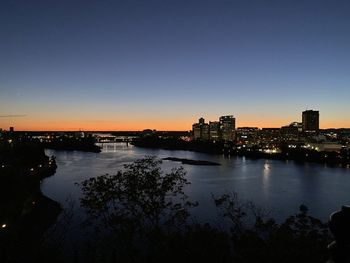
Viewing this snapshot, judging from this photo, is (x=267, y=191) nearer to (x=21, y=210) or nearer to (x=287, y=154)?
(x=21, y=210)

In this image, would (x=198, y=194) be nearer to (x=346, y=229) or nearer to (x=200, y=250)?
(x=200, y=250)

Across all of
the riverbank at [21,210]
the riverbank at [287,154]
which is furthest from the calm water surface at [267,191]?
the riverbank at [287,154]

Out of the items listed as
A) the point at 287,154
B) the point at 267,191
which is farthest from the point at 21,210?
the point at 287,154

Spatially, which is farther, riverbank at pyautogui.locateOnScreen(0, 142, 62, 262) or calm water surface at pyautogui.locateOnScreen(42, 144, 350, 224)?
calm water surface at pyautogui.locateOnScreen(42, 144, 350, 224)

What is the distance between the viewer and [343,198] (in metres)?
18.3

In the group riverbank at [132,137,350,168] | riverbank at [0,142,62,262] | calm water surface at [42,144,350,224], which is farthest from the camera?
riverbank at [132,137,350,168]

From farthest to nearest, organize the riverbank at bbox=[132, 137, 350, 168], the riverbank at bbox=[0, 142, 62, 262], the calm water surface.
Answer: the riverbank at bbox=[132, 137, 350, 168] → the calm water surface → the riverbank at bbox=[0, 142, 62, 262]

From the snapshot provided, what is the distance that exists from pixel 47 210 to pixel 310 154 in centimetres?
3915

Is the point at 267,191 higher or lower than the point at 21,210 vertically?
lower

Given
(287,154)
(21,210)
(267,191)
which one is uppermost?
(21,210)

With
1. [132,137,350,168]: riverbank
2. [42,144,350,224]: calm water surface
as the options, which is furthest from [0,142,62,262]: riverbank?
[132,137,350,168]: riverbank

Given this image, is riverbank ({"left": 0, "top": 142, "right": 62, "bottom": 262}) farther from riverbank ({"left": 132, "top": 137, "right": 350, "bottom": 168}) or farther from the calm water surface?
riverbank ({"left": 132, "top": 137, "right": 350, "bottom": 168})

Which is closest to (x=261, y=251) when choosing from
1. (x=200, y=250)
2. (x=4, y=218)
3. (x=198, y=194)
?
(x=200, y=250)

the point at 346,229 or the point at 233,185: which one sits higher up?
the point at 346,229
